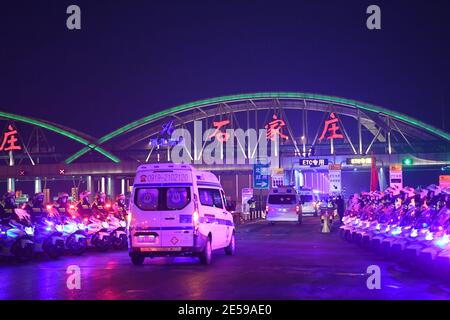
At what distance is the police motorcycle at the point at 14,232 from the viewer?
16502 millimetres

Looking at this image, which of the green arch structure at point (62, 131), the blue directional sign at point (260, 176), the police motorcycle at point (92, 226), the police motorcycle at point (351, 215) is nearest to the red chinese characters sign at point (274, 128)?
the blue directional sign at point (260, 176)

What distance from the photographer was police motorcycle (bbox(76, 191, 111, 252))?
20.4 m

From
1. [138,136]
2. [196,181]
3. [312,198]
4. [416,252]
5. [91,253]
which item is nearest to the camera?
[416,252]

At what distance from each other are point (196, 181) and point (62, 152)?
78.3 metres

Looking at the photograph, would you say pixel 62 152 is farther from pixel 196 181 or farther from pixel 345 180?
pixel 196 181

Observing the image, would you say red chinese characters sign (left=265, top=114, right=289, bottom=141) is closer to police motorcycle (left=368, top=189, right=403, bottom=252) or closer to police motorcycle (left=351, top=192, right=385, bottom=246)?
police motorcycle (left=351, top=192, right=385, bottom=246)

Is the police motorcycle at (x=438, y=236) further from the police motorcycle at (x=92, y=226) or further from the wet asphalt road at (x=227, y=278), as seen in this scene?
the police motorcycle at (x=92, y=226)

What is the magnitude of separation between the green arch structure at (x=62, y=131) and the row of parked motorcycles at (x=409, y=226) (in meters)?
65.5

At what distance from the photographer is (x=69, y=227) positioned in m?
19.1

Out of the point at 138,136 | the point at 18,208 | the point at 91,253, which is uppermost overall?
the point at 138,136

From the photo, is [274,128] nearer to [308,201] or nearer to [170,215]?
[308,201]

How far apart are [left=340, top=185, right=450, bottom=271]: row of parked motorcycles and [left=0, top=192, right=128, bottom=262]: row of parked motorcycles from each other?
799cm
